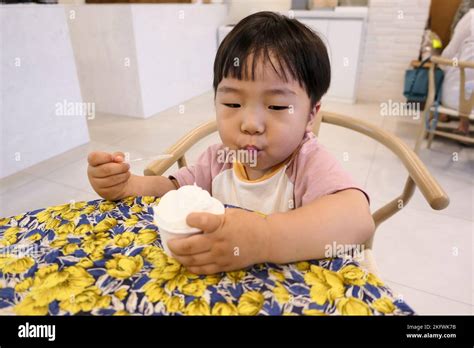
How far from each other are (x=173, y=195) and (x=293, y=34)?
38 cm

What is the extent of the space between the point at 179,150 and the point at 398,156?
56 centimetres

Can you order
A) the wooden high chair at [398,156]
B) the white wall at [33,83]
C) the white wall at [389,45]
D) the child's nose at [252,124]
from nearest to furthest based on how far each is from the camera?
the child's nose at [252,124] < the wooden high chair at [398,156] < the white wall at [33,83] < the white wall at [389,45]

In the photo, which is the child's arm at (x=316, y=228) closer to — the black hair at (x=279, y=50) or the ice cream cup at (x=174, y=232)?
the ice cream cup at (x=174, y=232)

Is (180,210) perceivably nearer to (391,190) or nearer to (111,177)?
(111,177)

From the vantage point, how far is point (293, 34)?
64 cm

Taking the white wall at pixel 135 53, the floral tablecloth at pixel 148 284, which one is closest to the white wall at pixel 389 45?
the white wall at pixel 135 53

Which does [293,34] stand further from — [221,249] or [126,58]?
[126,58]

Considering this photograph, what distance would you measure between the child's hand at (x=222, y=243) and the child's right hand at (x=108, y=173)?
0.27 metres

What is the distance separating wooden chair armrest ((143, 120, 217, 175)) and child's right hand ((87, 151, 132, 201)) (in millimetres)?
138

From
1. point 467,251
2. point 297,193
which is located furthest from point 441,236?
point 297,193

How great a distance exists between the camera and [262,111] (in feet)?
1.94

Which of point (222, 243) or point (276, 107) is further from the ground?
point (276, 107)

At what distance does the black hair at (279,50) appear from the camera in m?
0.61
